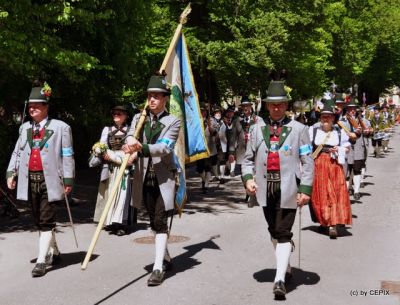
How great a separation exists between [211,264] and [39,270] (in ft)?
6.43

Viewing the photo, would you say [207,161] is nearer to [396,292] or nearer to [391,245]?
[391,245]

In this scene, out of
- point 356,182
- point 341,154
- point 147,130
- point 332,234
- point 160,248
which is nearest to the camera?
point 160,248

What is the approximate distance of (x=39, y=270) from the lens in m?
7.07

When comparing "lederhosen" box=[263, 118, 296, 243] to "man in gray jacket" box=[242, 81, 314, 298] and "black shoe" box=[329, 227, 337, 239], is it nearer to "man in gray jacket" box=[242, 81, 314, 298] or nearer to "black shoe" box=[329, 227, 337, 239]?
"man in gray jacket" box=[242, 81, 314, 298]

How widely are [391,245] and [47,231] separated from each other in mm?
4564

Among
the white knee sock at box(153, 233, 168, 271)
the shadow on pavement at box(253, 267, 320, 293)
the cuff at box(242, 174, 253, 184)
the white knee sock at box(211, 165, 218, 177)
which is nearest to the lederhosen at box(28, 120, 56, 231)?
the white knee sock at box(153, 233, 168, 271)

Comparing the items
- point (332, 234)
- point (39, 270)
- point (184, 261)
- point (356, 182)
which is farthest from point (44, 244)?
point (356, 182)

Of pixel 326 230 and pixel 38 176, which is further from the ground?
pixel 38 176

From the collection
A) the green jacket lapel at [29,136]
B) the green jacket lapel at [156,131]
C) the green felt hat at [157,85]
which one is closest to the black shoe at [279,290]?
the green jacket lapel at [156,131]

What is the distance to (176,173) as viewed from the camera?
7.10m

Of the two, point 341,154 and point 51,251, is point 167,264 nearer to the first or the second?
point 51,251

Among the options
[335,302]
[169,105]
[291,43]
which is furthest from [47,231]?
[291,43]

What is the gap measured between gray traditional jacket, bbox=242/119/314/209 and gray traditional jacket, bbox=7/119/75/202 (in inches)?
82.8

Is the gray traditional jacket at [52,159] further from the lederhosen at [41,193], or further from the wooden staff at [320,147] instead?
the wooden staff at [320,147]
